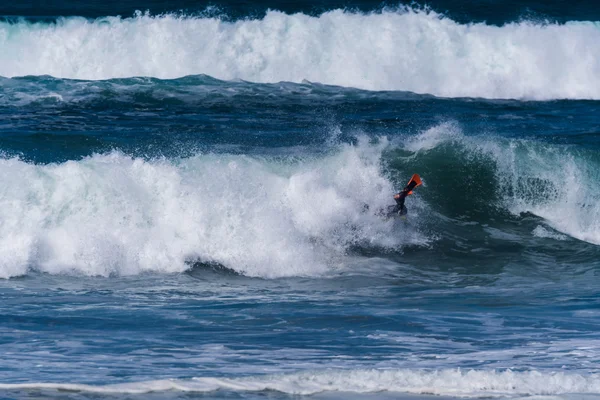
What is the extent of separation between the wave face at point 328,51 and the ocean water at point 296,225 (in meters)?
0.09

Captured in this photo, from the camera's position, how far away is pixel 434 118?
1736cm

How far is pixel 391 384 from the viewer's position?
5809mm

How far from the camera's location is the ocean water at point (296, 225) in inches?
251

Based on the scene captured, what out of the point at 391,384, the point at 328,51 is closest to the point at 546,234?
the point at 391,384

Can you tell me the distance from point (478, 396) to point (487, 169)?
8.27m

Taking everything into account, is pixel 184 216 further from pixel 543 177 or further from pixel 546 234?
pixel 543 177

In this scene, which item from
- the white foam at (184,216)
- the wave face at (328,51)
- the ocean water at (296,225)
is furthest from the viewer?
the wave face at (328,51)

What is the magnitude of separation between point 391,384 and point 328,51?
18.5 m

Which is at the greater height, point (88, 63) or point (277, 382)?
point (88, 63)

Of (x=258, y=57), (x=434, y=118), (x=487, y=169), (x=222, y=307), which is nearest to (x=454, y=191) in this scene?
(x=487, y=169)

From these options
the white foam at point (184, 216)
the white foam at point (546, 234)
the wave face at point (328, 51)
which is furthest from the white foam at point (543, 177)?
the wave face at point (328, 51)

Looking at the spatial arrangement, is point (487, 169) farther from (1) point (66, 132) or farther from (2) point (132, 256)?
(1) point (66, 132)

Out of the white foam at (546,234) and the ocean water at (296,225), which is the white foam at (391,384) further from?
the white foam at (546,234)

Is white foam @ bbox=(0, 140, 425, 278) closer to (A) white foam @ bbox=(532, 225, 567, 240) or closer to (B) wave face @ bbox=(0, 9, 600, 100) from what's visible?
(A) white foam @ bbox=(532, 225, 567, 240)
